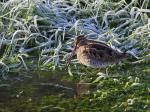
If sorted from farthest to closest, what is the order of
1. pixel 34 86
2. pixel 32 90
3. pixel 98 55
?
pixel 98 55 → pixel 34 86 → pixel 32 90

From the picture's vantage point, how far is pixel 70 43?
25.2 feet

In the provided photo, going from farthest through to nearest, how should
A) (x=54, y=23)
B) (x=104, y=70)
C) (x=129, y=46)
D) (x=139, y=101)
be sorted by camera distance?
1. (x=54, y=23)
2. (x=129, y=46)
3. (x=104, y=70)
4. (x=139, y=101)

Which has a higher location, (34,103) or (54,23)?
(54,23)

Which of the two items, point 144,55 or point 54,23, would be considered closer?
point 144,55

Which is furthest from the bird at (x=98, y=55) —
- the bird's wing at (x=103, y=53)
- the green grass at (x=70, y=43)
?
the green grass at (x=70, y=43)

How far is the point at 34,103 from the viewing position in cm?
602

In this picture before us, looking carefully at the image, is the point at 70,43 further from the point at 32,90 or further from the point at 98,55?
the point at 32,90

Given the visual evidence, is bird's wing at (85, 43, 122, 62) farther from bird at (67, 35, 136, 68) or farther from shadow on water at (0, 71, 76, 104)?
shadow on water at (0, 71, 76, 104)

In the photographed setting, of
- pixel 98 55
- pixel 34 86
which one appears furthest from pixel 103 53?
pixel 34 86

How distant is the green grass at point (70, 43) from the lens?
599 cm

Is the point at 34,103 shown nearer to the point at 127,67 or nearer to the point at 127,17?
the point at 127,67

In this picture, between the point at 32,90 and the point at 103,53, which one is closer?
the point at 32,90

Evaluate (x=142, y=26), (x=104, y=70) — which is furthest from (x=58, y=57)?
(x=142, y=26)

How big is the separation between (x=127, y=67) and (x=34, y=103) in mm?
1469
